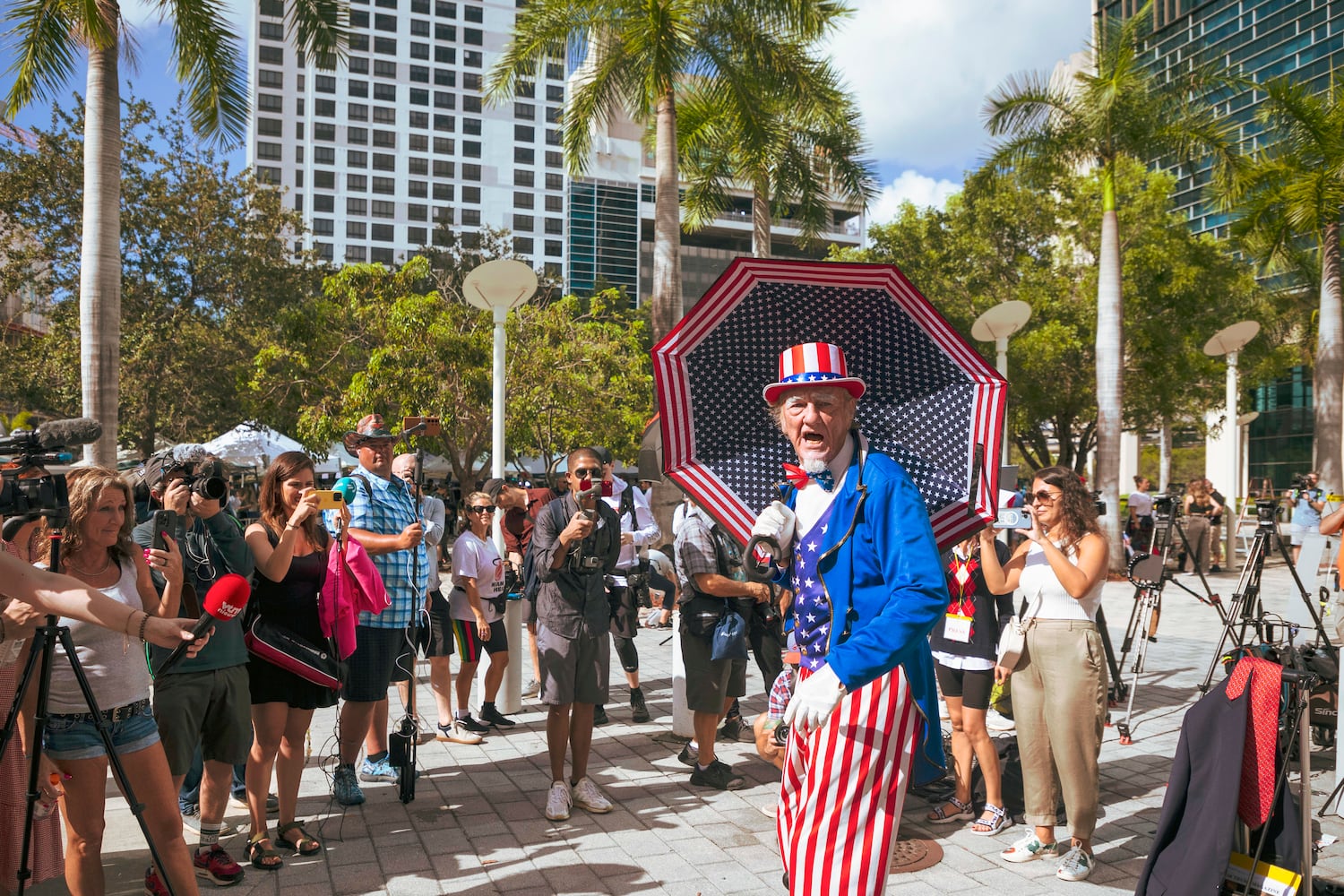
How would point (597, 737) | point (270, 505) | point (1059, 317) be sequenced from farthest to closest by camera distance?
point (1059, 317) → point (597, 737) → point (270, 505)

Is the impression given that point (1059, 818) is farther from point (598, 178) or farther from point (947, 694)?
point (598, 178)

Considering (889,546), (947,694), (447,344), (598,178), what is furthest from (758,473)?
(598,178)

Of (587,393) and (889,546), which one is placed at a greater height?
(587,393)

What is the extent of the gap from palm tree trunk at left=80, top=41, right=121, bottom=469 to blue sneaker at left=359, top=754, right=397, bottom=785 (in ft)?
20.5

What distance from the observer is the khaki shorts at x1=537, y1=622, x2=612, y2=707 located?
17.3ft

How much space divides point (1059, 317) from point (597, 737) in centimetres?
2048

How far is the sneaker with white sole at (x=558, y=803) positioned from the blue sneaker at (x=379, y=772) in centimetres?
119

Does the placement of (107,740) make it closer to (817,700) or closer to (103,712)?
(103,712)

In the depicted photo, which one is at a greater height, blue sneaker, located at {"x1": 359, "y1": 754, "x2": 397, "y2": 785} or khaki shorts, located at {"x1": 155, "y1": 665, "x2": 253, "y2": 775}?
khaki shorts, located at {"x1": 155, "y1": 665, "x2": 253, "y2": 775}

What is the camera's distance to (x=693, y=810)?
5.47 m

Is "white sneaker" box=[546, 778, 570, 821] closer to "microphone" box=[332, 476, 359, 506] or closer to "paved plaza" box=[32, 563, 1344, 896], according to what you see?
"paved plaza" box=[32, 563, 1344, 896]

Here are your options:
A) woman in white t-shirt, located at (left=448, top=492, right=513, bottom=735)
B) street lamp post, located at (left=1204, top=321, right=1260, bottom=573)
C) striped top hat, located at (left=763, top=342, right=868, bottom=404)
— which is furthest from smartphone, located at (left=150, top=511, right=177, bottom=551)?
street lamp post, located at (left=1204, top=321, right=1260, bottom=573)

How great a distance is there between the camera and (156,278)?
2238cm

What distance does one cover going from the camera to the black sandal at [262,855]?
4508 millimetres
